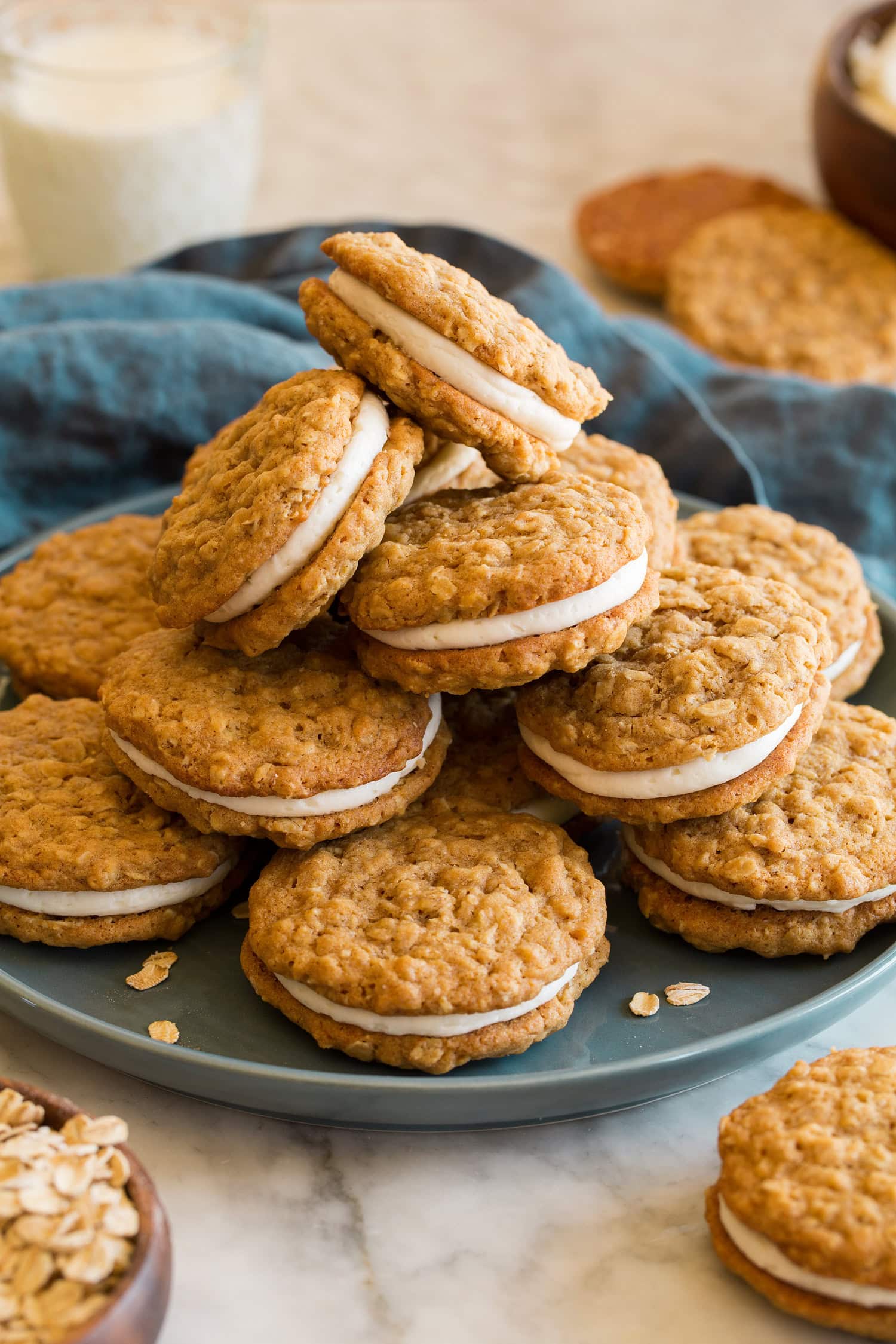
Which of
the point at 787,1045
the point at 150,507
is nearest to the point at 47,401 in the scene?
the point at 150,507

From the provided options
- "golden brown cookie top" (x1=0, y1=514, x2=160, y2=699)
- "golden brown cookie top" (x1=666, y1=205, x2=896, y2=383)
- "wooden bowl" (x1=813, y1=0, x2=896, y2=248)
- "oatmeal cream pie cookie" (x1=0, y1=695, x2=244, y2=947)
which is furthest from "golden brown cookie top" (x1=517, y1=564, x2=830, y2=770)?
"wooden bowl" (x1=813, y1=0, x2=896, y2=248)

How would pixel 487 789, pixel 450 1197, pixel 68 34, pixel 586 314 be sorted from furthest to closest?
1. pixel 68 34
2. pixel 586 314
3. pixel 487 789
4. pixel 450 1197

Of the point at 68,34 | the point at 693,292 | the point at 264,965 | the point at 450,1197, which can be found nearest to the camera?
the point at 450,1197

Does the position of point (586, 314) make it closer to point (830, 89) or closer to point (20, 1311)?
point (830, 89)

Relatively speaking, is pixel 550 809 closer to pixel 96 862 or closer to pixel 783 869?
pixel 783 869

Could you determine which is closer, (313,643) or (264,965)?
(264,965)
